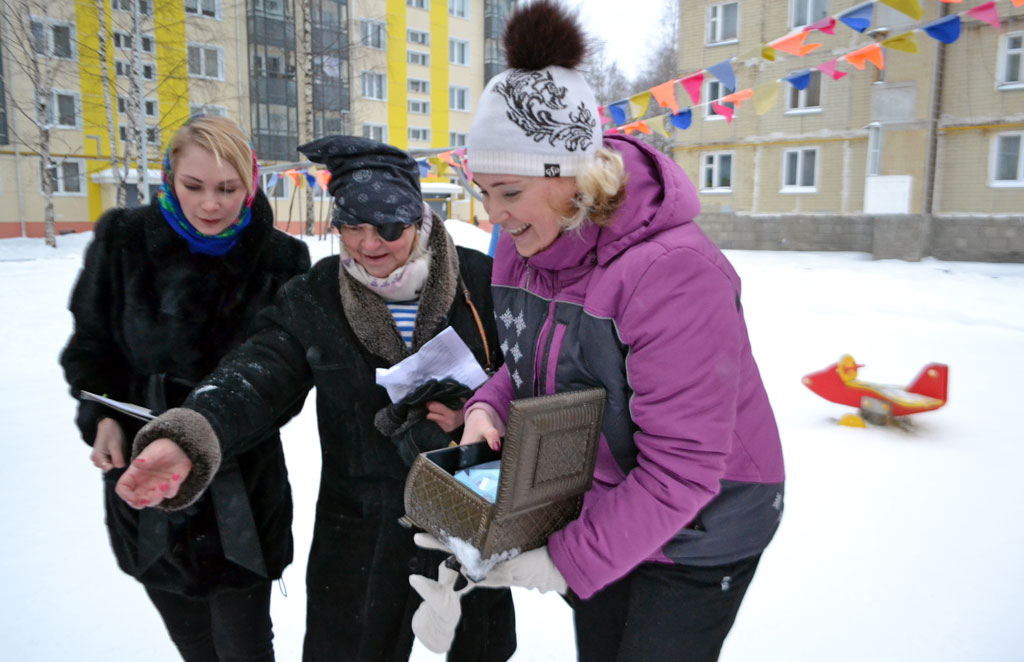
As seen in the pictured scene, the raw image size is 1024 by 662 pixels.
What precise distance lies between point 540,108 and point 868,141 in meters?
19.1

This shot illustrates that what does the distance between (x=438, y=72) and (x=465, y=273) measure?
113 ft

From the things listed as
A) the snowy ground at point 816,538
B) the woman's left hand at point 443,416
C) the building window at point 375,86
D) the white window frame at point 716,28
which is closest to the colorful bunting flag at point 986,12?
the snowy ground at point 816,538

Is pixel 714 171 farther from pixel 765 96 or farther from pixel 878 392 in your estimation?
pixel 878 392

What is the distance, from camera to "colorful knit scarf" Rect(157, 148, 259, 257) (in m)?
1.80

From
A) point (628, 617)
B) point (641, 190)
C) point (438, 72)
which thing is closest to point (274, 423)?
point (628, 617)

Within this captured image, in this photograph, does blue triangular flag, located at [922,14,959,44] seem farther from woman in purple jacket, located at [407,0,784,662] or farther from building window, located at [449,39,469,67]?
building window, located at [449,39,469,67]

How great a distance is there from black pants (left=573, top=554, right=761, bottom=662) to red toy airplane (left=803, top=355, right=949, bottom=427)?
13.0 feet

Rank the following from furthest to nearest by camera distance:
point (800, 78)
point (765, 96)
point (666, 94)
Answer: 1. point (666, 94)
2. point (800, 78)
3. point (765, 96)

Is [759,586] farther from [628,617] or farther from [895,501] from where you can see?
[628,617]

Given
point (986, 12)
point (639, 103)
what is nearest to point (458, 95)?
point (639, 103)

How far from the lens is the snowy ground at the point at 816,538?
2400 millimetres

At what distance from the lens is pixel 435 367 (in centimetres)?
164

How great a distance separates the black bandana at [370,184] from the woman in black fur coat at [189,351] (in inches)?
11.7

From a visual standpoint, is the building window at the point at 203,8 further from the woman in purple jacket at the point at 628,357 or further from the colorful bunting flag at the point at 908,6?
the woman in purple jacket at the point at 628,357
